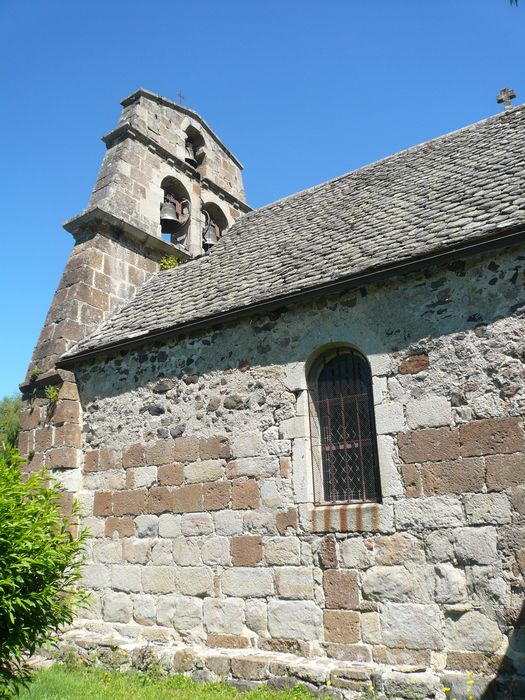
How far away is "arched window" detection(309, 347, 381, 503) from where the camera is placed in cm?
600

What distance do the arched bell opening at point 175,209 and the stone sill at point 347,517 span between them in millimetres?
7204

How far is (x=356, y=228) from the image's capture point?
25.3ft

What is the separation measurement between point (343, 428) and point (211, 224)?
7.51 metres

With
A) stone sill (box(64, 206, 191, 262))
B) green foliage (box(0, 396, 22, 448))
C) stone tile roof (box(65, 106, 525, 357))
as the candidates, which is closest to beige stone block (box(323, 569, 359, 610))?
stone tile roof (box(65, 106, 525, 357))

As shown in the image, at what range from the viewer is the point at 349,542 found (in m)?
5.69

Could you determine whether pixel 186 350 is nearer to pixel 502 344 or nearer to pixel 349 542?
pixel 349 542

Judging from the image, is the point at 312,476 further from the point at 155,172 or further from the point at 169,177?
the point at 169,177

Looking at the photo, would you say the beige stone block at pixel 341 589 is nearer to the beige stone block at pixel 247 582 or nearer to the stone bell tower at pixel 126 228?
the beige stone block at pixel 247 582

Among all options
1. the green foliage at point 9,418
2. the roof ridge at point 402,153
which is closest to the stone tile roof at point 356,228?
the roof ridge at point 402,153

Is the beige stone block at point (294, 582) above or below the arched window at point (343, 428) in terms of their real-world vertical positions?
below

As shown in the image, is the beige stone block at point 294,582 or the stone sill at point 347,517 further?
the beige stone block at point 294,582

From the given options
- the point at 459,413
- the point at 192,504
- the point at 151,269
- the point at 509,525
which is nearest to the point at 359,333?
the point at 459,413

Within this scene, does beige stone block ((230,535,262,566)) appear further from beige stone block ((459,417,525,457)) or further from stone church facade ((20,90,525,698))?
beige stone block ((459,417,525,457))

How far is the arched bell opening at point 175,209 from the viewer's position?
1157 cm
